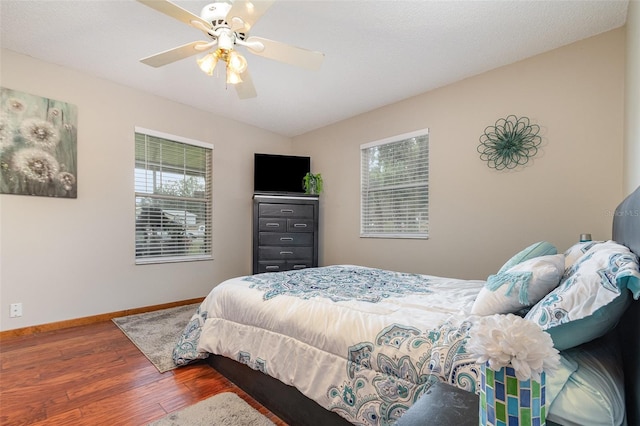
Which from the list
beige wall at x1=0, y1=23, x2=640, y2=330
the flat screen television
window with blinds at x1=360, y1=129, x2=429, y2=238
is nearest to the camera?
beige wall at x1=0, y1=23, x2=640, y2=330

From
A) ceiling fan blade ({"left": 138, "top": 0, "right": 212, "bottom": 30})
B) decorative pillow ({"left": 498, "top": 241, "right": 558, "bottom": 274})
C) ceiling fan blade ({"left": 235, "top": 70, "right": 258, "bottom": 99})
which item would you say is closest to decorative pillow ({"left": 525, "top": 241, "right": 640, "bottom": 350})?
decorative pillow ({"left": 498, "top": 241, "right": 558, "bottom": 274})

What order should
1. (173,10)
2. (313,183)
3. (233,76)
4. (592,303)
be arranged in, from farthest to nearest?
1. (313,183)
2. (233,76)
3. (173,10)
4. (592,303)

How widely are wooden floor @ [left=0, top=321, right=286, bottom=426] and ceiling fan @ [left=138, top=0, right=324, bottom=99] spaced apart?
7.04ft

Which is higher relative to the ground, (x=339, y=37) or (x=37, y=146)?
(x=339, y=37)

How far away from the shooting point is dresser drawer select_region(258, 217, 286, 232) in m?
4.10

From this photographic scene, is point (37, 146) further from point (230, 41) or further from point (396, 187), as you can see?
point (396, 187)

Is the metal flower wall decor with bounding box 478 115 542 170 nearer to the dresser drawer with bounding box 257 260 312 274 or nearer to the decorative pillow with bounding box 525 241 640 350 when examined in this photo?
the decorative pillow with bounding box 525 241 640 350

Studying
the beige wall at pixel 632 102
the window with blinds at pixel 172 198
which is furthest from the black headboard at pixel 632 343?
the window with blinds at pixel 172 198

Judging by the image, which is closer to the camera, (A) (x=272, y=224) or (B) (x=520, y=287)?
(B) (x=520, y=287)

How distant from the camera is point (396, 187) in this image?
3770 millimetres

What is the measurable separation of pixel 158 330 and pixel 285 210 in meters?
2.10

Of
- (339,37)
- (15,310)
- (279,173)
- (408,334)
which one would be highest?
(339,37)

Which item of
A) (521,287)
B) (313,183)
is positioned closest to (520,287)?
(521,287)

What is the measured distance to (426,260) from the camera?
11.1 feet
